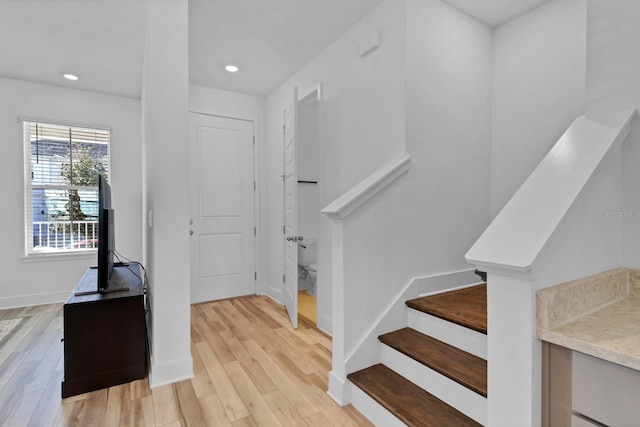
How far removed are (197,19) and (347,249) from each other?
2.11 m

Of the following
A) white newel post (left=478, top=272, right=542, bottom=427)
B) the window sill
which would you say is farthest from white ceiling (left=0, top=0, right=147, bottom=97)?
white newel post (left=478, top=272, right=542, bottom=427)

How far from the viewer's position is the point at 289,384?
202cm

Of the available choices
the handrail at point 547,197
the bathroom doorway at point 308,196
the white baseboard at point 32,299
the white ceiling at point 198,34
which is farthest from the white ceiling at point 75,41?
the handrail at point 547,197

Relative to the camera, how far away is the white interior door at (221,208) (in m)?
3.68

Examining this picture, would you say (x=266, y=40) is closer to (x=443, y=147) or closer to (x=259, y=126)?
(x=259, y=126)

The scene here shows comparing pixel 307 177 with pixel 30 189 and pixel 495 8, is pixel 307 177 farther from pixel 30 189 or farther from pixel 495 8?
pixel 30 189

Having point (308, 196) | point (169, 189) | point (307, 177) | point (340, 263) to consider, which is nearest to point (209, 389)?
point (340, 263)

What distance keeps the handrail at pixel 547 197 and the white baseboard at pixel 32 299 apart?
4.62 metres

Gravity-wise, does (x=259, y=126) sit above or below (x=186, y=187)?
above

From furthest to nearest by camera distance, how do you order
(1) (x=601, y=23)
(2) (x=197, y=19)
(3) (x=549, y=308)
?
1. (2) (x=197, y=19)
2. (1) (x=601, y=23)
3. (3) (x=549, y=308)

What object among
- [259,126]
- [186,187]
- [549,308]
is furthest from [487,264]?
[259,126]

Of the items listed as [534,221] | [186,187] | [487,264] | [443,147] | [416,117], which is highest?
[416,117]

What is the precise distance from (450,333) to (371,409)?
605 millimetres

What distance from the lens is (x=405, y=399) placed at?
1.59 metres
